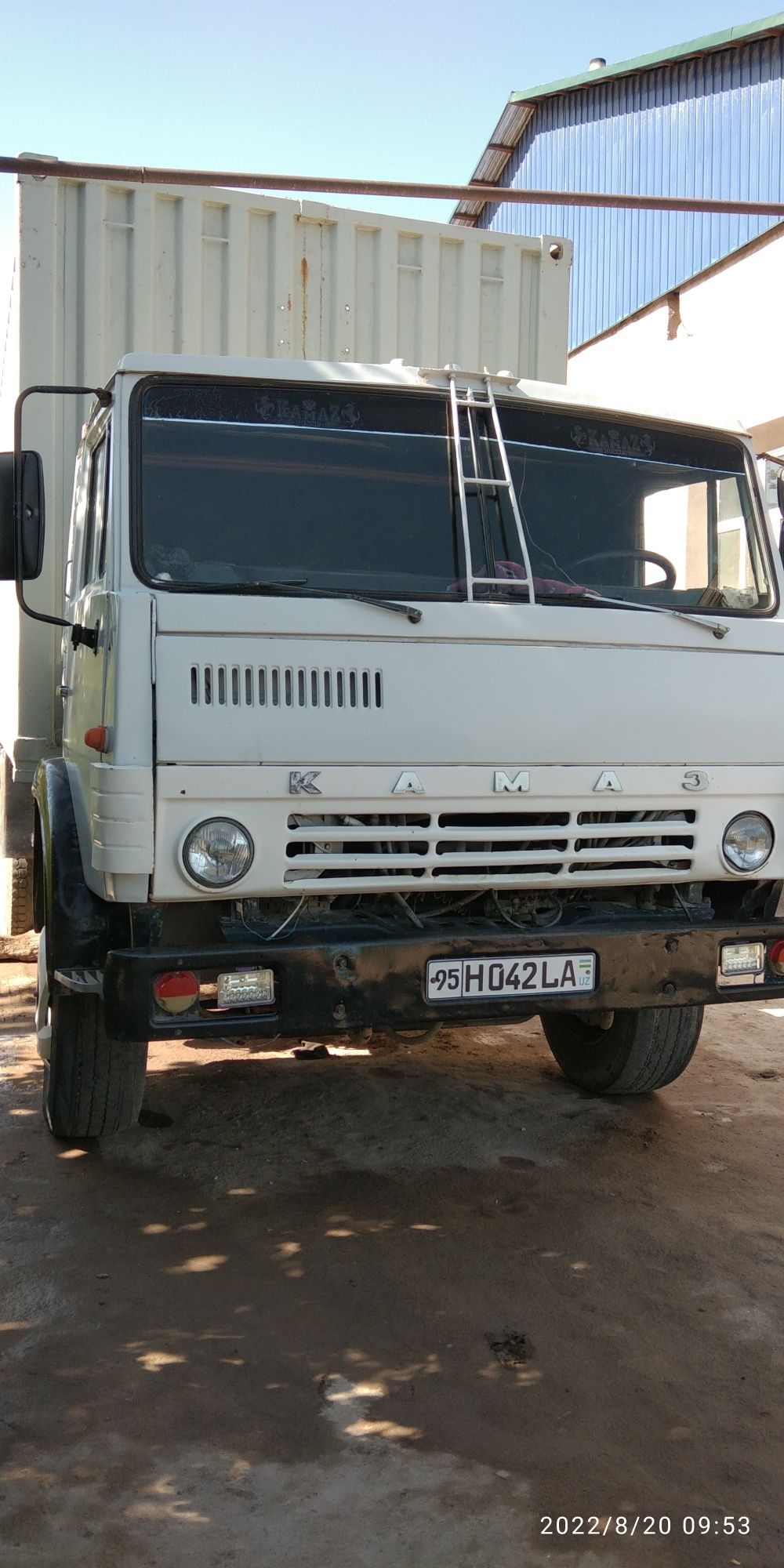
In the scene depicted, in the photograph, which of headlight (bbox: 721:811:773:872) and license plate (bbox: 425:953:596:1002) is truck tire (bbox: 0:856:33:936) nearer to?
license plate (bbox: 425:953:596:1002)

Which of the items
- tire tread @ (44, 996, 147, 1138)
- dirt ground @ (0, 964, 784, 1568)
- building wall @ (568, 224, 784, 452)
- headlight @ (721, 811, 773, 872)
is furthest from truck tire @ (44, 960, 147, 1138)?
building wall @ (568, 224, 784, 452)

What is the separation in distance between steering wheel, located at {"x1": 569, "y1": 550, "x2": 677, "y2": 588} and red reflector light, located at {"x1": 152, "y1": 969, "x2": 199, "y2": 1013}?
1.71 metres

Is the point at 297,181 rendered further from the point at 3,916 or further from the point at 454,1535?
the point at 454,1535

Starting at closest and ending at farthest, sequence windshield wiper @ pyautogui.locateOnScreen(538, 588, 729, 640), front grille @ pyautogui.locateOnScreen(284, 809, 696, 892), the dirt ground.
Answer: the dirt ground → front grille @ pyautogui.locateOnScreen(284, 809, 696, 892) → windshield wiper @ pyautogui.locateOnScreen(538, 588, 729, 640)

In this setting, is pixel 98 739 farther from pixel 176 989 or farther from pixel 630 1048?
pixel 630 1048

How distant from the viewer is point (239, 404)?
12.1 feet

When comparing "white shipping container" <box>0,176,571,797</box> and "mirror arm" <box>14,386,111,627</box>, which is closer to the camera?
"mirror arm" <box>14,386,111,627</box>

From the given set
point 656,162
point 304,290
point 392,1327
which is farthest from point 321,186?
point 656,162

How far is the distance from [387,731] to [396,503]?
0.76 metres

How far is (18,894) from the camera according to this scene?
6.05 meters

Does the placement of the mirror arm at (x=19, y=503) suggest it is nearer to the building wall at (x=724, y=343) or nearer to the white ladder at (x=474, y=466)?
the white ladder at (x=474, y=466)

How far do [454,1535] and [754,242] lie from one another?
1011 centimetres

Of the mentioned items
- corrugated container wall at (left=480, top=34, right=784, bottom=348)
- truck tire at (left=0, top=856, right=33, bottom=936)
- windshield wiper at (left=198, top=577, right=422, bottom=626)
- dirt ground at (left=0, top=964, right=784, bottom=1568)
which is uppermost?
corrugated container wall at (left=480, top=34, right=784, bottom=348)

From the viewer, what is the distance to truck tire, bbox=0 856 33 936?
6.03 metres
